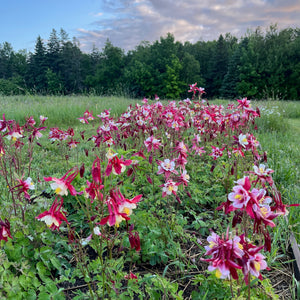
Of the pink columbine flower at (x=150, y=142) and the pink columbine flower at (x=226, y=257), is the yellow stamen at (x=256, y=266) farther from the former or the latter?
the pink columbine flower at (x=150, y=142)

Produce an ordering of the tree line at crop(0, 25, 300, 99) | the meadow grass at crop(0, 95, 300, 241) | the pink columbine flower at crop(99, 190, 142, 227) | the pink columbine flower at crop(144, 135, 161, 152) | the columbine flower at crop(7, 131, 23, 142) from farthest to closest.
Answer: the tree line at crop(0, 25, 300, 99)
the meadow grass at crop(0, 95, 300, 241)
the pink columbine flower at crop(144, 135, 161, 152)
the columbine flower at crop(7, 131, 23, 142)
the pink columbine flower at crop(99, 190, 142, 227)

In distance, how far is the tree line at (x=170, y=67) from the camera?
27.7 metres

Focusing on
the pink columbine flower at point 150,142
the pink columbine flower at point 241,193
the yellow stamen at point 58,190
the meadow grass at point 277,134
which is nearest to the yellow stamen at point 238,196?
the pink columbine flower at point 241,193

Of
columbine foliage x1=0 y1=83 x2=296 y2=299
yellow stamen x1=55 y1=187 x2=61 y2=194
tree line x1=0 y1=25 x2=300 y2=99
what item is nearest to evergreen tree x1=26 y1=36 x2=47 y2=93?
tree line x1=0 y1=25 x2=300 y2=99

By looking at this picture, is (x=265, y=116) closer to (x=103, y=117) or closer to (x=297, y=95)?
(x=103, y=117)

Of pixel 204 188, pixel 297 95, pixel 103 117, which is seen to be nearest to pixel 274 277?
pixel 204 188

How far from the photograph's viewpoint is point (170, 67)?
101 ft

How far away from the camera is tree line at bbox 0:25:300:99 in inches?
1090

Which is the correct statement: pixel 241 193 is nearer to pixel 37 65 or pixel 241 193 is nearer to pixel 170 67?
pixel 170 67

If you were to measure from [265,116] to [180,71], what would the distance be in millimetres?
28556

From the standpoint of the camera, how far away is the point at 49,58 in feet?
131

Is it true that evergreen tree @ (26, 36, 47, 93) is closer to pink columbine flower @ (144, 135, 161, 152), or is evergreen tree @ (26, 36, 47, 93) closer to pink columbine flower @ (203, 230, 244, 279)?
pink columbine flower @ (144, 135, 161, 152)

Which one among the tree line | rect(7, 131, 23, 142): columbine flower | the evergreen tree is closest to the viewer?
rect(7, 131, 23, 142): columbine flower

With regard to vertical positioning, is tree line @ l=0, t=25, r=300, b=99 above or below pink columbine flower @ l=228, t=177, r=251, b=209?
above
